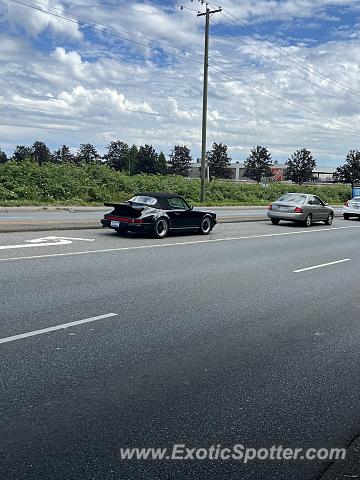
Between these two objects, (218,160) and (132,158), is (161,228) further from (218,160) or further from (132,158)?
(132,158)

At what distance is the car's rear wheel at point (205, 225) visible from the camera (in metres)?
17.5

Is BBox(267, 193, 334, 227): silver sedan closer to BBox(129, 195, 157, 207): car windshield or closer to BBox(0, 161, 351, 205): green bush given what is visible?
BBox(129, 195, 157, 207): car windshield

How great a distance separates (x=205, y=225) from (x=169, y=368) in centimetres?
1295

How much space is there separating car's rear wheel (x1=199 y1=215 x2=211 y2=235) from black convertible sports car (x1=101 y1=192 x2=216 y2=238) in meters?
0.07

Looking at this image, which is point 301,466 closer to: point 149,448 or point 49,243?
point 149,448

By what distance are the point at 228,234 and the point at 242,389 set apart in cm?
1408

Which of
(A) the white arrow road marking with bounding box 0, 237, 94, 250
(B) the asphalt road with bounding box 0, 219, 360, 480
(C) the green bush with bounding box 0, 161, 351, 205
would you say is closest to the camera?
(B) the asphalt road with bounding box 0, 219, 360, 480

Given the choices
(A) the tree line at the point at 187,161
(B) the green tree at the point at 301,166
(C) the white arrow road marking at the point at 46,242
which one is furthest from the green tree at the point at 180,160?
(C) the white arrow road marking at the point at 46,242

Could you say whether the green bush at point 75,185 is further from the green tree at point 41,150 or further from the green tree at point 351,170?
the green tree at point 41,150

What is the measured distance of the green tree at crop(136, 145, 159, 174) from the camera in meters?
121

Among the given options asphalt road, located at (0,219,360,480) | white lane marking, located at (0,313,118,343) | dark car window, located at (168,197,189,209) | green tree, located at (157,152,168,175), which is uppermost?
green tree, located at (157,152,168,175)

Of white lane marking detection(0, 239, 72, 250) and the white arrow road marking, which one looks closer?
white lane marking detection(0, 239, 72, 250)

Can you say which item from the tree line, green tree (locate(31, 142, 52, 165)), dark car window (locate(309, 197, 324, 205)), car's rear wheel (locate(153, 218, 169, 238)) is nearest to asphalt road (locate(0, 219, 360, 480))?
car's rear wheel (locate(153, 218, 169, 238))

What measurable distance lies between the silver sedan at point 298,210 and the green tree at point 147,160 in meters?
96.8
